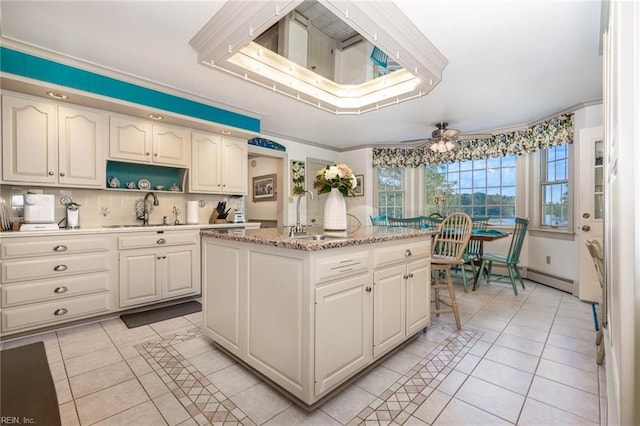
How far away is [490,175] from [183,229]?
4938 mm

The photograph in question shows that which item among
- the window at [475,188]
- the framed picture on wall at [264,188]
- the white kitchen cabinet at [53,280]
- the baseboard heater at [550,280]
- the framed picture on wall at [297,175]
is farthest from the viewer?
Answer: the framed picture on wall at [264,188]

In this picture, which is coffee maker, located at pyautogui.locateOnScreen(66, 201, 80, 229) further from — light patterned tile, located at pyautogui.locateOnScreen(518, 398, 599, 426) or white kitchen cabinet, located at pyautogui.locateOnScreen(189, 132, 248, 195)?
light patterned tile, located at pyautogui.locateOnScreen(518, 398, 599, 426)

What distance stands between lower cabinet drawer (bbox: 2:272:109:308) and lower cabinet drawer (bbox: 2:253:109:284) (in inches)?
2.2

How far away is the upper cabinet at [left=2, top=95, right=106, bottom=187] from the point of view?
8.04ft

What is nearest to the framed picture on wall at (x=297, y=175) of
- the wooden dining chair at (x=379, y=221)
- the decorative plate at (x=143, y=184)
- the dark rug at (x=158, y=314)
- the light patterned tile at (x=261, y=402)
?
the wooden dining chair at (x=379, y=221)

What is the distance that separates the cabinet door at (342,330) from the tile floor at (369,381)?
0.17m

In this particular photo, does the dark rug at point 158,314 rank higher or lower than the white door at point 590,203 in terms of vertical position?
lower

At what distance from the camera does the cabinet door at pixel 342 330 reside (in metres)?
1.52

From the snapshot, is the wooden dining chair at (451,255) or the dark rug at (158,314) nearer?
the wooden dining chair at (451,255)

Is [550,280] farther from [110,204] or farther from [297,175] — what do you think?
[110,204]

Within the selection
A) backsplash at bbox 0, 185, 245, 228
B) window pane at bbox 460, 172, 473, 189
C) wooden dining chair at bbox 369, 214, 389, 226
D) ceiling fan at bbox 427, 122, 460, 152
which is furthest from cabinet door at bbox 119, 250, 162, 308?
window pane at bbox 460, 172, 473, 189

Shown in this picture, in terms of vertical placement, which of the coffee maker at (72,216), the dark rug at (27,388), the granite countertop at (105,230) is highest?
the coffee maker at (72,216)

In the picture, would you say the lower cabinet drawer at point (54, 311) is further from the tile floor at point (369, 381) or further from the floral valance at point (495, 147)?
the floral valance at point (495, 147)

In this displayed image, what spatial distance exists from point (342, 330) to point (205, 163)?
2.95 metres
